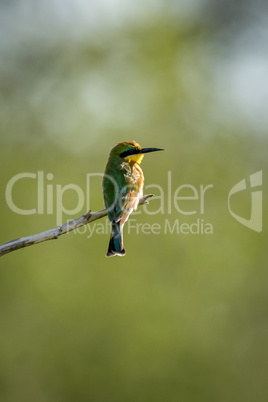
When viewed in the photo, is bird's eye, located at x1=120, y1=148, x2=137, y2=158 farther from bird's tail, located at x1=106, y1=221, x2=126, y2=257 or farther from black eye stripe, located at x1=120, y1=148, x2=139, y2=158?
bird's tail, located at x1=106, y1=221, x2=126, y2=257

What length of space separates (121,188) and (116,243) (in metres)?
0.58

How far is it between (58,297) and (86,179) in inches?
70.0

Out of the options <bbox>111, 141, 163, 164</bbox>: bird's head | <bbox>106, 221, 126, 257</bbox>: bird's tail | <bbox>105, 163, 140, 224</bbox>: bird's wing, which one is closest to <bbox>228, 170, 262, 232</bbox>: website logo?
<bbox>111, 141, 163, 164</bbox>: bird's head

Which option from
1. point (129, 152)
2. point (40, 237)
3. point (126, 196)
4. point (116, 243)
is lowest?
point (116, 243)

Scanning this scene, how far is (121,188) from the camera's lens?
5.45 meters

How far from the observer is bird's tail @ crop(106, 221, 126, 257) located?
16.8 ft

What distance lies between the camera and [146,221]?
8.54 metres

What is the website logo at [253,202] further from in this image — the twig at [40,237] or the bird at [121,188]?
the twig at [40,237]

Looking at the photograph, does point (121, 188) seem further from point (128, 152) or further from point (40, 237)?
point (40, 237)

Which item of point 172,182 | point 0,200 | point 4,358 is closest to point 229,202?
point 172,182

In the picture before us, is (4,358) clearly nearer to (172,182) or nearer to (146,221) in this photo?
(146,221)

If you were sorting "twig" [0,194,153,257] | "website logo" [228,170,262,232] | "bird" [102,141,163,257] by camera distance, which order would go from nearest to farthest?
"twig" [0,194,153,257], "bird" [102,141,163,257], "website logo" [228,170,262,232]

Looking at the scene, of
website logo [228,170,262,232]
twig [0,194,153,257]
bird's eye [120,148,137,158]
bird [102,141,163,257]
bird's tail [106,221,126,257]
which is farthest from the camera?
website logo [228,170,262,232]

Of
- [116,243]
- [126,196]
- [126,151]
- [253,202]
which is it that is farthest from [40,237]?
[253,202]
